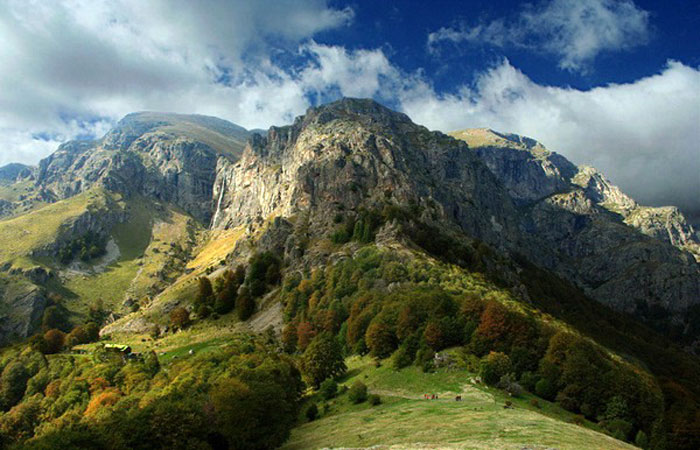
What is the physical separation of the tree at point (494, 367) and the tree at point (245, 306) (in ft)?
294

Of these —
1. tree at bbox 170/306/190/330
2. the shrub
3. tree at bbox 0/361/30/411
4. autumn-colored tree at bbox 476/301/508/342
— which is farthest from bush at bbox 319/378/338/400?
tree at bbox 170/306/190/330

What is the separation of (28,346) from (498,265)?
158m

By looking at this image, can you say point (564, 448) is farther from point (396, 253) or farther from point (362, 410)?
point (396, 253)

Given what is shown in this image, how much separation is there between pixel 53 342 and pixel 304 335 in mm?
85515

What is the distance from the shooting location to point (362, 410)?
55844 mm

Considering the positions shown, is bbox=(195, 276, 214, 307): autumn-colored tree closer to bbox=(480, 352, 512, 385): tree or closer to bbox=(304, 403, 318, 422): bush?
bbox=(304, 403, 318, 422): bush

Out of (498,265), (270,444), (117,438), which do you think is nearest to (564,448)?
(270,444)

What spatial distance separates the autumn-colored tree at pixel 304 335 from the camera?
100100 mm

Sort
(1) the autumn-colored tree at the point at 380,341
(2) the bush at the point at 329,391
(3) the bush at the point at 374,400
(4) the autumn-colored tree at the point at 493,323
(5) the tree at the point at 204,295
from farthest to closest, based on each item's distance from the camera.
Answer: (5) the tree at the point at 204,295
(1) the autumn-colored tree at the point at 380,341
(4) the autumn-colored tree at the point at 493,323
(2) the bush at the point at 329,391
(3) the bush at the point at 374,400


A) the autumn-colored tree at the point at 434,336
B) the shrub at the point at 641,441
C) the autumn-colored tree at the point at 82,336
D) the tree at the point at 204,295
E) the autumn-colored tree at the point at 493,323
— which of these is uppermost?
the autumn-colored tree at the point at 493,323

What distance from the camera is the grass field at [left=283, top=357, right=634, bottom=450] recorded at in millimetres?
33406

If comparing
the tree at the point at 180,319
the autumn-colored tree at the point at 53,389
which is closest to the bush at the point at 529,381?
the autumn-colored tree at the point at 53,389

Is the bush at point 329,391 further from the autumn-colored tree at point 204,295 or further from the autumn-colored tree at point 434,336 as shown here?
the autumn-colored tree at point 204,295

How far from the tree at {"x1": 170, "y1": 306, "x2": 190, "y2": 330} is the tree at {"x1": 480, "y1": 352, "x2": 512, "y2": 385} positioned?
10486cm
